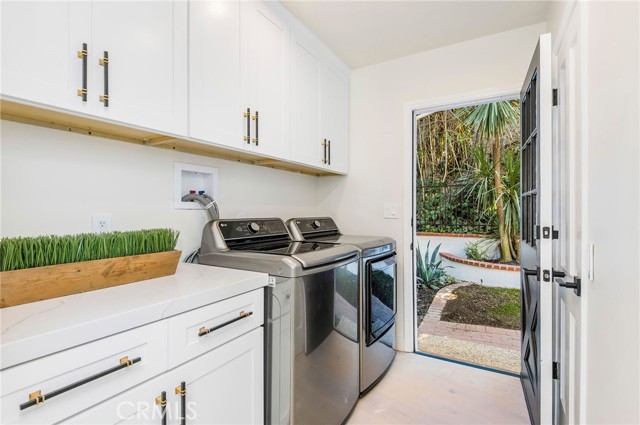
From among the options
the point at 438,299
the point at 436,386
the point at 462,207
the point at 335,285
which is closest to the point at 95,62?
the point at 335,285

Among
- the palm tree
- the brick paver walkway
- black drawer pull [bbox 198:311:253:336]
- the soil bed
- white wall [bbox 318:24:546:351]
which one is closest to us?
black drawer pull [bbox 198:311:253:336]

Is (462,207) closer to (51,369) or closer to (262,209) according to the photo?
(262,209)

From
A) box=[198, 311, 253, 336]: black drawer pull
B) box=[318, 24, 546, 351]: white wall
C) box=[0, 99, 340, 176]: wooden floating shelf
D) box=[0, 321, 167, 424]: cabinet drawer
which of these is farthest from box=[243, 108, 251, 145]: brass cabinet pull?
box=[318, 24, 546, 351]: white wall

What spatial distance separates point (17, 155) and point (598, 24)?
6.48 feet

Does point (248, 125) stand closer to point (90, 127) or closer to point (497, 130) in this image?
point (90, 127)

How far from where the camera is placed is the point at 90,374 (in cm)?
77

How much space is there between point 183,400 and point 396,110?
96.0 inches

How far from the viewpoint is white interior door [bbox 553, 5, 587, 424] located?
117cm

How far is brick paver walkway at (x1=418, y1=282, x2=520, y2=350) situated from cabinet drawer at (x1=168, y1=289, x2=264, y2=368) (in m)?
2.39

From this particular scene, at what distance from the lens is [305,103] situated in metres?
2.18

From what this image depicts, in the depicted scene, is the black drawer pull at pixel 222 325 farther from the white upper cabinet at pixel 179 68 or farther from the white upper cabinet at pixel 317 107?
the white upper cabinet at pixel 317 107

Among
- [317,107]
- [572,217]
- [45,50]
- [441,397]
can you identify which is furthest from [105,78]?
[441,397]

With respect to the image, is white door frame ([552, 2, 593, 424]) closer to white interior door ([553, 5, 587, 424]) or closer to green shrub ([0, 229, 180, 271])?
white interior door ([553, 5, 587, 424])

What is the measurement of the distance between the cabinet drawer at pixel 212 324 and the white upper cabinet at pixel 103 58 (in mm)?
764
